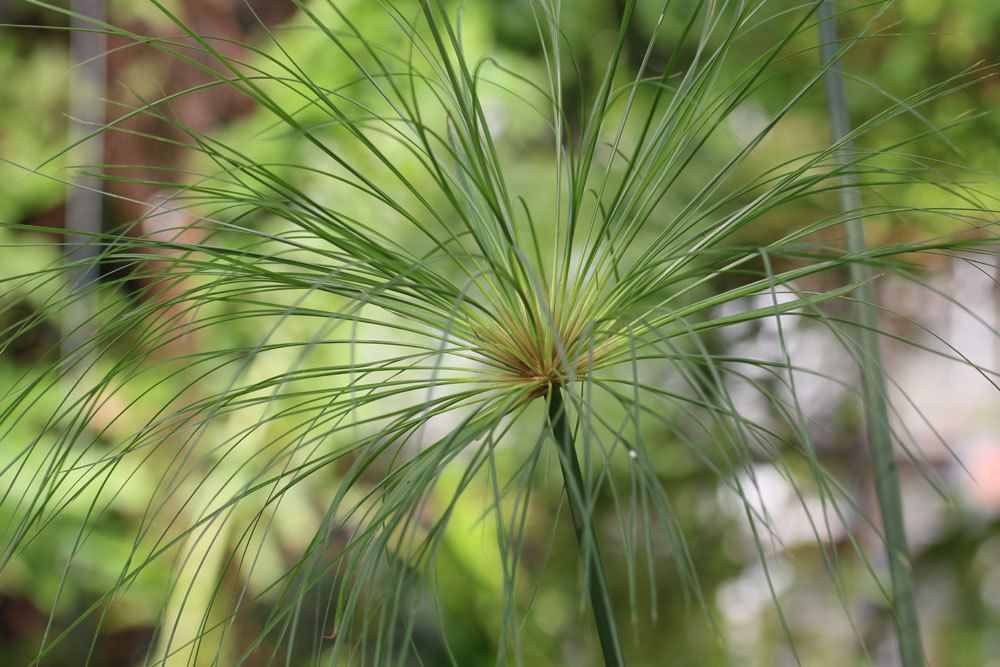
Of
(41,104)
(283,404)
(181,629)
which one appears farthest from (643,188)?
(41,104)

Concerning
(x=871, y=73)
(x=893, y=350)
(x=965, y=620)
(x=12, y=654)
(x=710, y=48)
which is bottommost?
(x=965, y=620)

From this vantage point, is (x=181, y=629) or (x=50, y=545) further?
(x=50, y=545)

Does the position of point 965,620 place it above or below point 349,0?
below

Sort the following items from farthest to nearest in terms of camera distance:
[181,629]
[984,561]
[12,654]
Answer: [12,654] → [984,561] → [181,629]

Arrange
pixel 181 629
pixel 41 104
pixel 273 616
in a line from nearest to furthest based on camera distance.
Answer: pixel 273 616 < pixel 181 629 < pixel 41 104

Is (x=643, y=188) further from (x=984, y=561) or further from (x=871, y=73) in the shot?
(x=984, y=561)

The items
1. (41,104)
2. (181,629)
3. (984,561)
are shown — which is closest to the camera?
(181,629)

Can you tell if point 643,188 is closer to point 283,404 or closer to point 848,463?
point 283,404

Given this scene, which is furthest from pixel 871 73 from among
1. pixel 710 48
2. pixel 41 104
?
pixel 41 104

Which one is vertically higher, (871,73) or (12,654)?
(871,73)
